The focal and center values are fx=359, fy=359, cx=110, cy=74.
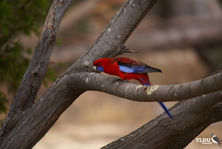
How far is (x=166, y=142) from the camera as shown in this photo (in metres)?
2.56

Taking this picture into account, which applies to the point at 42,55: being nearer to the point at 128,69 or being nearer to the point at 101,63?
the point at 101,63

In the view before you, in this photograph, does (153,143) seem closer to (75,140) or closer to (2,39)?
A: (2,39)

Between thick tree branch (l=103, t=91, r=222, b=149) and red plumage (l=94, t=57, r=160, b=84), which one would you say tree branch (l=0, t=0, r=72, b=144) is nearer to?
red plumage (l=94, t=57, r=160, b=84)

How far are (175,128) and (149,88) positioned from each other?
76cm

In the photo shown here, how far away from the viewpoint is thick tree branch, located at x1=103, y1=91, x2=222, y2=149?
242cm

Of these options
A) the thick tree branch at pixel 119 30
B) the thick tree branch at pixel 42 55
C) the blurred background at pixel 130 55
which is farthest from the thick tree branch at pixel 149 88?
the blurred background at pixel 130 55

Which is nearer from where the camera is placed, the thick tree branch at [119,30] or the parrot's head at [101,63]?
the parrot's head at [101,63]

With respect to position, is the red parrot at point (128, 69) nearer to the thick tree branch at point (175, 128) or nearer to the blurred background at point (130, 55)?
the thick tree branch at point (175, 128)

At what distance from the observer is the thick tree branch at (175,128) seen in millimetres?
2418

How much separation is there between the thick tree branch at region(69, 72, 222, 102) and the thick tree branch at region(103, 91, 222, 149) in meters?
0.56

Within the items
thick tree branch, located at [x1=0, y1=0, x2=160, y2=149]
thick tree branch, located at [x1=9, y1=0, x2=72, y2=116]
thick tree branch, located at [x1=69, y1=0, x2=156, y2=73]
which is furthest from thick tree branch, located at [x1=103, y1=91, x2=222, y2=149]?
thick tree branch, located at [x1=9, y1=0, x2=72, y2=116]

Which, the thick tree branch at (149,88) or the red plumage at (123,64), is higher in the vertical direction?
the red plumage at (123,64)

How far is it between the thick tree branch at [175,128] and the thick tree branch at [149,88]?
22.1 inches

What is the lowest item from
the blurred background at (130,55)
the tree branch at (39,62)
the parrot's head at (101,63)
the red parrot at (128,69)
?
the red parrot at (128,69)
